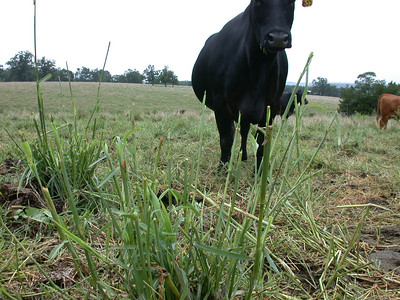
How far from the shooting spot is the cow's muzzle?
2.29m

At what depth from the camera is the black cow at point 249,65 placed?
2455mm

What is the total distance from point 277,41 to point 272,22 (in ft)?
0.83

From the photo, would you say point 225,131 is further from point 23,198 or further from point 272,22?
point 23,198

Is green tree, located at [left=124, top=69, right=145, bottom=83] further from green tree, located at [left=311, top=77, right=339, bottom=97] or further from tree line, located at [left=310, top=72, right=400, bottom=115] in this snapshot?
tree line, located at [left=310, top=72, right=400, bottom=115]

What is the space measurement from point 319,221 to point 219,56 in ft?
6.50

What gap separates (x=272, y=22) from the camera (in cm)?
243

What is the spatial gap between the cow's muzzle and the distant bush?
2967cm

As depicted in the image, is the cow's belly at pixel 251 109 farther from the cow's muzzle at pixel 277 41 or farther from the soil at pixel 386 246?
the soil at pixel 386 246

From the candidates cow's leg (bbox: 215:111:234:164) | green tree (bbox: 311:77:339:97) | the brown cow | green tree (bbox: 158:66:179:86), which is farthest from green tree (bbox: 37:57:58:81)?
green tree (bbox: 311:77:339:97)

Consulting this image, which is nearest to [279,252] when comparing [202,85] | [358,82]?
[202,85]

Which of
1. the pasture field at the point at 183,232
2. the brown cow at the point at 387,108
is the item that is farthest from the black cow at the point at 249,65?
the brown cow at the point at 387,108

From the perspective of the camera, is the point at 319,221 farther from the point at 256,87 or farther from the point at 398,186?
the point at 256,87

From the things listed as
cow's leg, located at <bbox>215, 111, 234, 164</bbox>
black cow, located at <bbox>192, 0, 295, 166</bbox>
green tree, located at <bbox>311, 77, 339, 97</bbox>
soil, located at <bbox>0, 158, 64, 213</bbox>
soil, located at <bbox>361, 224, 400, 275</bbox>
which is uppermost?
green tree, located at <bbox>311, 77, 339, 97</bbox>

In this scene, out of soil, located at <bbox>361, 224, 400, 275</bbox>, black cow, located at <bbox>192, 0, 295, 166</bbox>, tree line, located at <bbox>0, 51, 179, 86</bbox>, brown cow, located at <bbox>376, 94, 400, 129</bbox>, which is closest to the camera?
soil, located at <bbox>361, 224, 400, 275</bbox>
